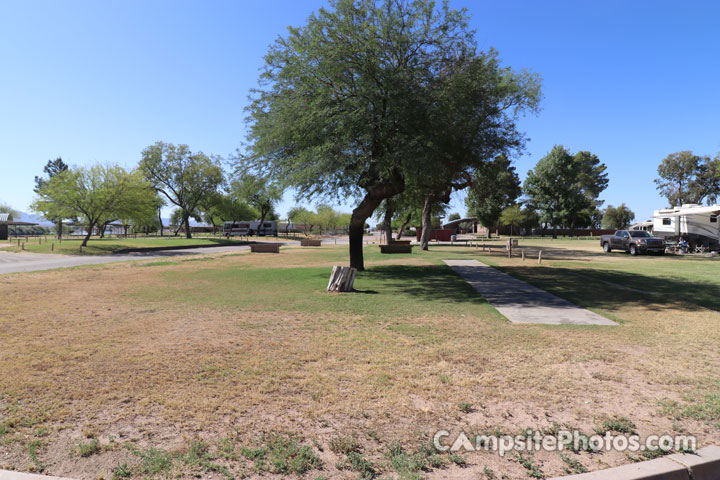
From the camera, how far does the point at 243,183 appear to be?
15.5 meters

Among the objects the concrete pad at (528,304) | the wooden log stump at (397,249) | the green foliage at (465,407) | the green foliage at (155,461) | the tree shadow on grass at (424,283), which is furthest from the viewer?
the wooden log stump at (397,249)

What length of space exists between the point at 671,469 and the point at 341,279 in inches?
341

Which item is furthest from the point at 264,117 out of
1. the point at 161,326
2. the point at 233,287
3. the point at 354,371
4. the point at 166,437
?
the point at 166,437

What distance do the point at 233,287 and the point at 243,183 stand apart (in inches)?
203

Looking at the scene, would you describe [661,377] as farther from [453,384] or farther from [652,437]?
[453,384]

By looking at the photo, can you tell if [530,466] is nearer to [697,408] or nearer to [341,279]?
[697,408]

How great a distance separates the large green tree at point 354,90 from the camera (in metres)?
12.2

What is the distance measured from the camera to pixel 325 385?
4332 mm

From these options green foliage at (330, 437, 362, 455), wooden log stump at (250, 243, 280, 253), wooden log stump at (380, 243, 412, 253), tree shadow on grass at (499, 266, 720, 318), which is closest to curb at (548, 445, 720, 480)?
green foliage at (330, 437, 362, 455)

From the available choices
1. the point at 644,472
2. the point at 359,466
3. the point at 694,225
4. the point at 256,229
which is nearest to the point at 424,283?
the point at 644,472

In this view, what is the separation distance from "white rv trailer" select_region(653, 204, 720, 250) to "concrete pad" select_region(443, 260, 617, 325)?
22111mm

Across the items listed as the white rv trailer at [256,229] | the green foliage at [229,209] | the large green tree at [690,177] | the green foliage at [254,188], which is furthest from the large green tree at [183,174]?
the large green tree at [690,177]

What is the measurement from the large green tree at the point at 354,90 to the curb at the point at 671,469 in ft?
32.7

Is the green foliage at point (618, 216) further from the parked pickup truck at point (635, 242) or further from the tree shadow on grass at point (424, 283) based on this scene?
the tree shadow on grass at point (424, 283)
